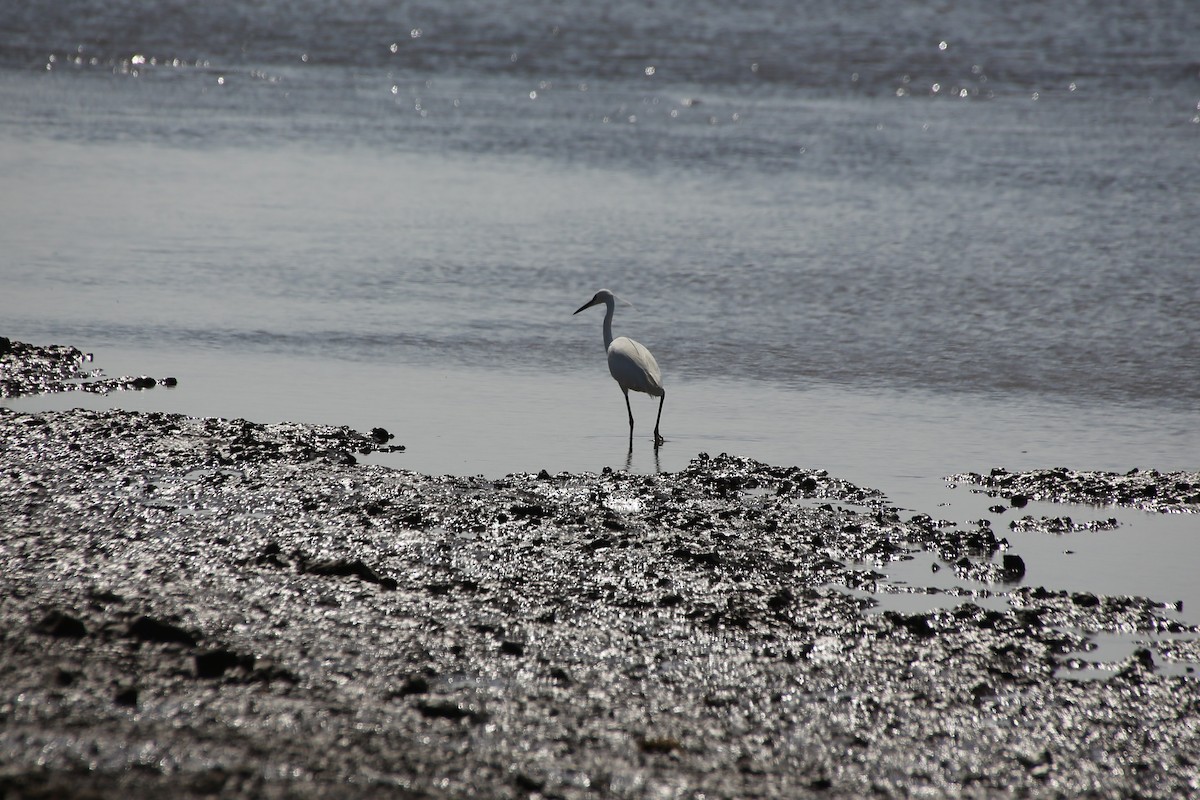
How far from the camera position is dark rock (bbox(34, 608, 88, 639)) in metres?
4.79

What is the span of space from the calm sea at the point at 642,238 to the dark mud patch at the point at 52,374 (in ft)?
0.75

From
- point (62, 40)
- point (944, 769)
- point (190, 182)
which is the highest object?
point (62, 40)

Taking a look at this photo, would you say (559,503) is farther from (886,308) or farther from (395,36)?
(395,36)

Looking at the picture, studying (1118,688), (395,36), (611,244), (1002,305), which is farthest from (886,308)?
(395,36)

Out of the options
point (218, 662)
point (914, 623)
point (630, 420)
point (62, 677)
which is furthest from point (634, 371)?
point (62, 677)

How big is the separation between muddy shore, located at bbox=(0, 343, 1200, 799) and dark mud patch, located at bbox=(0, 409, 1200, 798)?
13mm

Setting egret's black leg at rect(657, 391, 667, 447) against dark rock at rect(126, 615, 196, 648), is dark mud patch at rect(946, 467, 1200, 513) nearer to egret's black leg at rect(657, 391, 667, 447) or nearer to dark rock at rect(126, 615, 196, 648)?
egret's black leg at rect(657, 391, 667, 447)

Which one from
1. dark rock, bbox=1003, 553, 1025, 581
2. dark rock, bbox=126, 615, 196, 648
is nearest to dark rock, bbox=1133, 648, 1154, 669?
dark rock, bbox=1003, 553, 1025, 581

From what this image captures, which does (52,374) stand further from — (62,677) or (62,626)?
(62,677)

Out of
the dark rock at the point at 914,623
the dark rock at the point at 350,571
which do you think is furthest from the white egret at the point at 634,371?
the dark rock at the point at 914,623

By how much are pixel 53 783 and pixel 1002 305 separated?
10955mm

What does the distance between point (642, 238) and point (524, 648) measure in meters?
11.5

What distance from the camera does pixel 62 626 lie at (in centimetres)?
479

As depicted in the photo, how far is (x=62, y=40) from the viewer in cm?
3378
